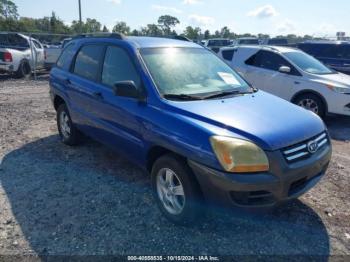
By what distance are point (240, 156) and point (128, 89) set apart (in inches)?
55.8

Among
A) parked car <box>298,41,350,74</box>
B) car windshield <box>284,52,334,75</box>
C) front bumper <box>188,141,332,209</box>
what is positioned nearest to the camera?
front bumper <box>188,141,332,209</box>

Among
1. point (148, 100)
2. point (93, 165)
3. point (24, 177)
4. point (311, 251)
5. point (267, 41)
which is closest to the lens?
point (311, 251)

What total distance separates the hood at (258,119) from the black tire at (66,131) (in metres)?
2.67

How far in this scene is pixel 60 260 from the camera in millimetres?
2879

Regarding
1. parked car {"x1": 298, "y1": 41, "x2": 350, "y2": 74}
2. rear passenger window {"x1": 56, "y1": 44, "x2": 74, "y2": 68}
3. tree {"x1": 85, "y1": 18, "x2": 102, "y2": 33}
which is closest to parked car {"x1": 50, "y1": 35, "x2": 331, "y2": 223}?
rear passenger window {"x1": 56, "y1": 44, "x2": 74, "y2": 68}

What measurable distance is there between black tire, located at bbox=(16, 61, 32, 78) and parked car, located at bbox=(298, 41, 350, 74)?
11.6 metres

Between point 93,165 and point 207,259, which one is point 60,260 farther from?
point 93,165

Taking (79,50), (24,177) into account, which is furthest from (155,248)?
(79,50)

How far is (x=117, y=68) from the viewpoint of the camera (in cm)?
409

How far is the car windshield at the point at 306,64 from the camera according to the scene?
304 inches

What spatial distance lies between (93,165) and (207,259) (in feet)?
8.25

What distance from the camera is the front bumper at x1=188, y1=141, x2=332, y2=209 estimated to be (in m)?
2.74

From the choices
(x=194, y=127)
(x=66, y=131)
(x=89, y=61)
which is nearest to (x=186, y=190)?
(x=194, y=127)

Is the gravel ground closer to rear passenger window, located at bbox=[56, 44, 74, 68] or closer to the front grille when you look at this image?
the front grille
